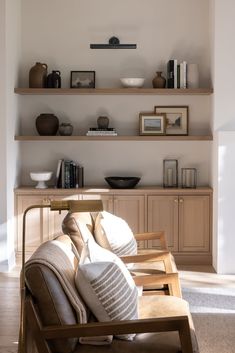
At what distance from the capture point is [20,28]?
6293 mm

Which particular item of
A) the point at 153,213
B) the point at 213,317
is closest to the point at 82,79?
the point at 153,213

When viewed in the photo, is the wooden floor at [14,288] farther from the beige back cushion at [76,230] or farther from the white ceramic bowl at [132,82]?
the white ceramic bowl at [132,82]

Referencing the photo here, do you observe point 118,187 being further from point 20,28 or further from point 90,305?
point 90,305

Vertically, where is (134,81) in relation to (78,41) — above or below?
below

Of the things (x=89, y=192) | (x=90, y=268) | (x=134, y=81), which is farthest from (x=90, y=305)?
(x=134, y=81)

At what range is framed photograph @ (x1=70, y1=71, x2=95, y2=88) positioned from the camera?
6.25 meters

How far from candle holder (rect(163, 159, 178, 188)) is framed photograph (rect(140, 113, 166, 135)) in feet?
1.16

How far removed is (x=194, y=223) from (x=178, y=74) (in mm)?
1567

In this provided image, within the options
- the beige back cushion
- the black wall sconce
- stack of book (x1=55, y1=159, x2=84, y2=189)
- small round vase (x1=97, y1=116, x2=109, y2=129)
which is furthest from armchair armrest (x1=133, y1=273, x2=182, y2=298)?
the black wall sconce

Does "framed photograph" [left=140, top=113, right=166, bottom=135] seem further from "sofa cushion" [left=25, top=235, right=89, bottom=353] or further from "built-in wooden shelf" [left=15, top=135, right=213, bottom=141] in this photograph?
"sofa cushion" [left=25, top=235, right=89, bottom=353]

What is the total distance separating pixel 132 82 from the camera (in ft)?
20.0

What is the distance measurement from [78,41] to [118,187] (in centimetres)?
166

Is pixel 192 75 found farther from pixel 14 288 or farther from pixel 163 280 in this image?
pixel 163 280

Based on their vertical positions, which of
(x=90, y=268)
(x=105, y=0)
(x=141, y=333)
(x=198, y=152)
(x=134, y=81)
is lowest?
(x=141, y=333)
